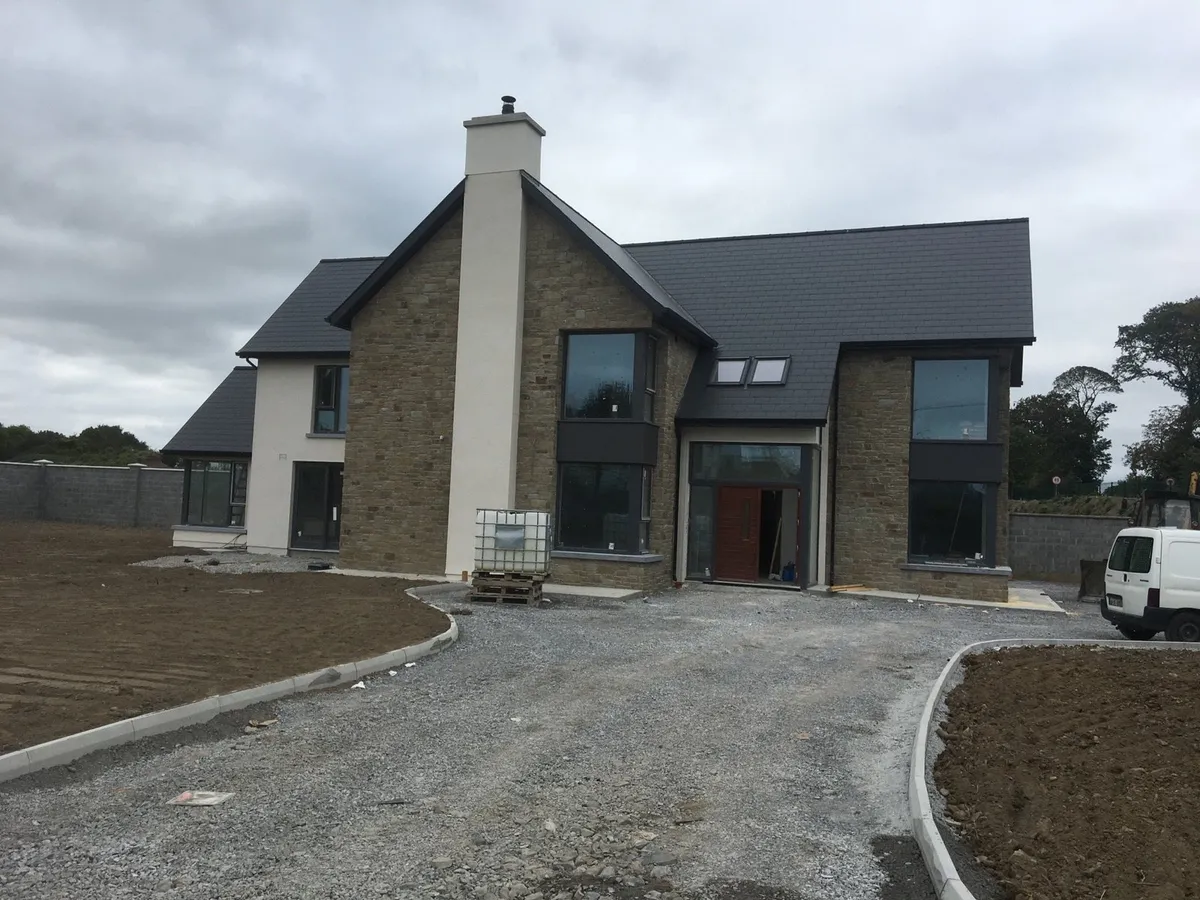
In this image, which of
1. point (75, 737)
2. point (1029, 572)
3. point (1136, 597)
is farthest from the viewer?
point (1029, 572)

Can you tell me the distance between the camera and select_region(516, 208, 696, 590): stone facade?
1816 centimetres

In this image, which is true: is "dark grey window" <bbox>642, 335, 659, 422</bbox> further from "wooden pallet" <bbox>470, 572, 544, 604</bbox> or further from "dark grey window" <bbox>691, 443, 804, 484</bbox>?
"wooden pallet" <bbox>470, 572, 544, 604</bbox>

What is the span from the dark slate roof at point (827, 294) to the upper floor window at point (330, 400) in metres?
7.95

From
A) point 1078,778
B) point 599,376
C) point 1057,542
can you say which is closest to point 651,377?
point 599,376

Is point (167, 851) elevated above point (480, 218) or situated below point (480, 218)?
below

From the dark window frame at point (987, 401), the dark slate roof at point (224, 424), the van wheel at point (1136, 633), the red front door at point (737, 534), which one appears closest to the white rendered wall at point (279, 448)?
the dark slate roof at point (224, 424)

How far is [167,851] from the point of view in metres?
5.01

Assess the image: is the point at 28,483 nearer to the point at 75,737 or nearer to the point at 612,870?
the point at 75,737

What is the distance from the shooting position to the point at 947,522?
19.0 metres

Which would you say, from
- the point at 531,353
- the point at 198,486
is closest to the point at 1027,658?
the point at 531,353

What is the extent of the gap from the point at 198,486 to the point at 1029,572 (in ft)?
72.3

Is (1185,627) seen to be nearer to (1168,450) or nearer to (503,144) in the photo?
(503,144)

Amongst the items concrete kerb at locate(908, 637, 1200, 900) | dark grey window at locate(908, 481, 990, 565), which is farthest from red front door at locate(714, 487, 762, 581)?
concrete kerb at locate(908, 637, 1200, 900)

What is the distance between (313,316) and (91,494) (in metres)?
16.6
